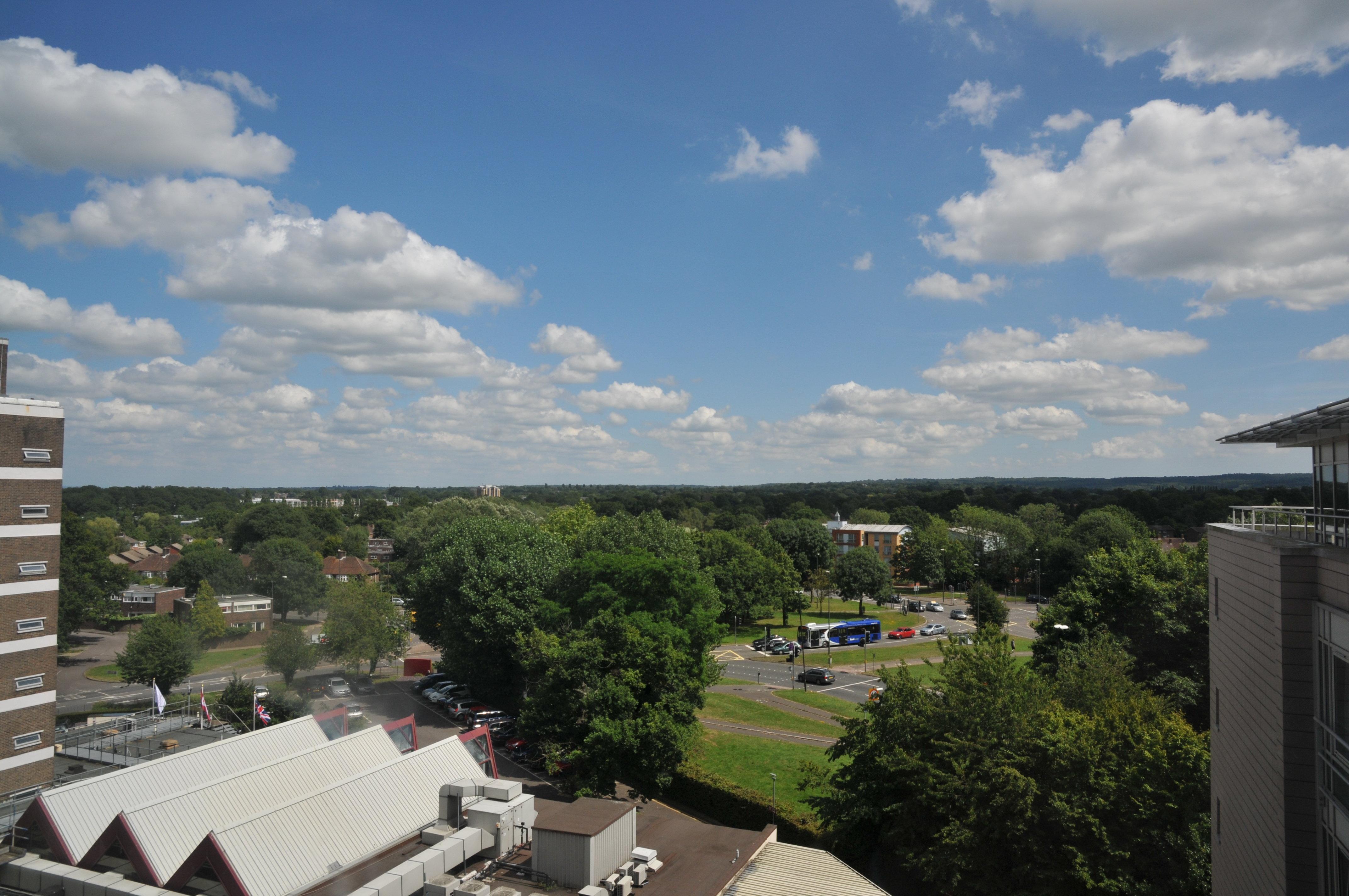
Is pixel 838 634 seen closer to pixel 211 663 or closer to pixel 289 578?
pixel 289 578

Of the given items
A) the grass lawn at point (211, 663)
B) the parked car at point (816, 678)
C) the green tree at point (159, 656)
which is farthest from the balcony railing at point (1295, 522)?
the grass lawn at point (211, 663)

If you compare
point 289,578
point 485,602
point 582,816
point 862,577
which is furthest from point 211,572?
point 582,816

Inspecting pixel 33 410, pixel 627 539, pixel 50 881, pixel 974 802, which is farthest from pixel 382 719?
pixel 974 802

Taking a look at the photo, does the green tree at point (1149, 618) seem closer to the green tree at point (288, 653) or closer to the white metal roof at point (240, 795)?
the white metal roof at point (240, 795)

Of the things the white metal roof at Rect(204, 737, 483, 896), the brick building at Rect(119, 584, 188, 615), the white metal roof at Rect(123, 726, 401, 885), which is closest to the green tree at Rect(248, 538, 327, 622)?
the brick building at Rect(119, 584, 188, 615)

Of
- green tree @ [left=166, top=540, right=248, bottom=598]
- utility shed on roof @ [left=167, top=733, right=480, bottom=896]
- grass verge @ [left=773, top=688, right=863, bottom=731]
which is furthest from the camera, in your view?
green tree @ [left=166, top=540, right=248, bottom=598]

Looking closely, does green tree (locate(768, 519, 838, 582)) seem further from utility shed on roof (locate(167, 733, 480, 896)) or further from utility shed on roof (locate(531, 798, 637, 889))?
utility shed on roof (locate(531, 798, 637, 889))
